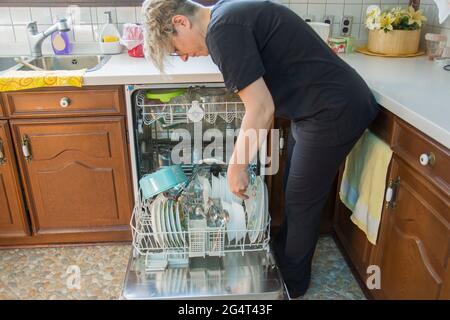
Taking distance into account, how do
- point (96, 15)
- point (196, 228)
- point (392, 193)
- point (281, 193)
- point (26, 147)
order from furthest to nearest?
point (96, 15) → point (281, 193) → point (26, 147) → point (196, 228) → point (392, 193)

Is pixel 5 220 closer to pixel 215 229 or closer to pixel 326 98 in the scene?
pixel 215 229

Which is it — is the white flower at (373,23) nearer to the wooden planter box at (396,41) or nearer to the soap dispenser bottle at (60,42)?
→ the wooden planter box at (396,41)

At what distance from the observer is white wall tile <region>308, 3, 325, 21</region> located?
2.15m

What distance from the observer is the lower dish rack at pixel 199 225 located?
1.61 metres

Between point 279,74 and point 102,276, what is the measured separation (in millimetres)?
1173

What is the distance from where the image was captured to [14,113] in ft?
5.44

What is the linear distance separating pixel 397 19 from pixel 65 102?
62.7 inches

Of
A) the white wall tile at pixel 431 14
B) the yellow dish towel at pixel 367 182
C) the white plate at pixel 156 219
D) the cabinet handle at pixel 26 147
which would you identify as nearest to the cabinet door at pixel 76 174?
the cabinet handle at pixel 26 147

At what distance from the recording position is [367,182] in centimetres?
149

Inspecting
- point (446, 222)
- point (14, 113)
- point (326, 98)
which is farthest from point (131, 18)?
point (446, 222)

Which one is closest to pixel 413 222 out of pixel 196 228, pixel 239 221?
pixel 239 221

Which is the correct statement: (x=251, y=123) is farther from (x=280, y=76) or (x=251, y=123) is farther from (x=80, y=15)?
(x=80, y=15)

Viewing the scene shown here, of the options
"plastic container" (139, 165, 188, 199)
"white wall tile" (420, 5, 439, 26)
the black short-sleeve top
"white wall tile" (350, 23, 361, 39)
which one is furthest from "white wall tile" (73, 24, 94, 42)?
"white wall tile" (420, 5, 439, 26)

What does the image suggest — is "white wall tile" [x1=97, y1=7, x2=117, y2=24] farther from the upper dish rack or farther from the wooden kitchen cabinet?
A: the wooden kitchen cabinet
